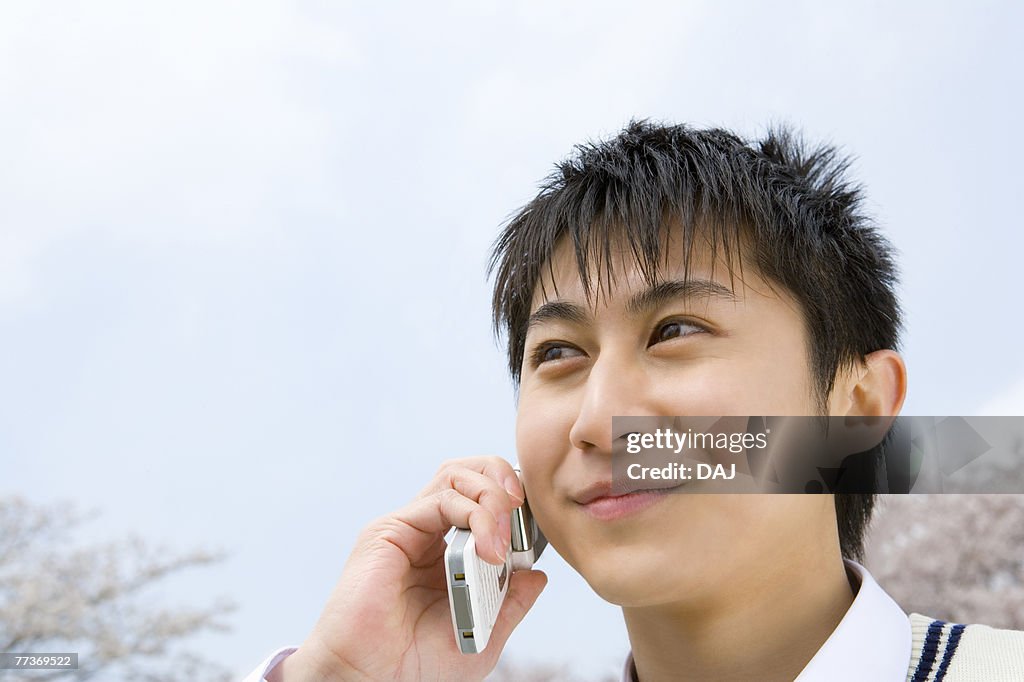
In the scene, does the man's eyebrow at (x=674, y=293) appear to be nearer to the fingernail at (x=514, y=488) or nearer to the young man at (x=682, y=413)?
the young man at (x=682, y=413)

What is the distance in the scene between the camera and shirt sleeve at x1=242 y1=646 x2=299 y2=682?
5.75 ft

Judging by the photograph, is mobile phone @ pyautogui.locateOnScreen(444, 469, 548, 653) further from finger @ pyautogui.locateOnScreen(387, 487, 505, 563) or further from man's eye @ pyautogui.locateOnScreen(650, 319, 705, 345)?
man's eye @ pyautogui.locateOnScreen(650, 319, 705, 345)

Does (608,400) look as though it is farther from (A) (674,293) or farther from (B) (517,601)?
(B) (517,601)

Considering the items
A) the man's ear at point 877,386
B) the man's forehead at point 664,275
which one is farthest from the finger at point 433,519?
the man's ear at point 877,386

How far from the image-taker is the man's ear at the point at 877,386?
1.75m

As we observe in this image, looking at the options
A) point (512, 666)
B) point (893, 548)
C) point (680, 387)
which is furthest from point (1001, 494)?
point (680, 387)

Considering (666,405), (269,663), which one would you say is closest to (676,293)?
(666,405)

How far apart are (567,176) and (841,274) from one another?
566 mm

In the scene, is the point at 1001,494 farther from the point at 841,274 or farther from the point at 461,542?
the point at 461,542

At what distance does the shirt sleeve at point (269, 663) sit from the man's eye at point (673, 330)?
91cm

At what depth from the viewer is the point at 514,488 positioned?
179 centimetres

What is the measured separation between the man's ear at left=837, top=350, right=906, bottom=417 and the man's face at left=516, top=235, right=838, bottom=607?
152 mm

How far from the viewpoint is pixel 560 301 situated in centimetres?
171

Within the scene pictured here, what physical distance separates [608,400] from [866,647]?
2.05 ft
